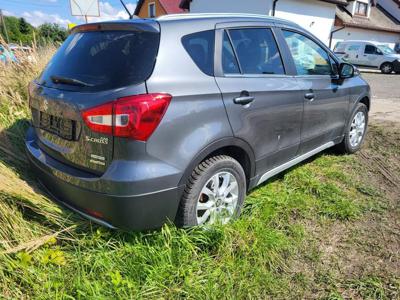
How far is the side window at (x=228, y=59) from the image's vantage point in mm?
2707

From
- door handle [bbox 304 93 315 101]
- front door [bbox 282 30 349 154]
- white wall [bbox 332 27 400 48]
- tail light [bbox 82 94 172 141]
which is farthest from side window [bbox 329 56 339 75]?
white wall [bbox 332 27 400 48]

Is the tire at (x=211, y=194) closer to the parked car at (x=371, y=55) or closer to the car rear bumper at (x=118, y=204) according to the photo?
the car rear bumper at (x=118, y=204)

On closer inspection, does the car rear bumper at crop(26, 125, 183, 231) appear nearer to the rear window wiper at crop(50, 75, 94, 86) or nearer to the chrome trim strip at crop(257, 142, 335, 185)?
the rear window wiper at crop(50, 75, 94, 86)

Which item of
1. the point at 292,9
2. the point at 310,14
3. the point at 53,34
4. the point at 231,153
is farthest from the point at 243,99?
the point at 310,14

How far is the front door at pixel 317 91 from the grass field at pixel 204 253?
0.88 meters

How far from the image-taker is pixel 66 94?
2.40 metres

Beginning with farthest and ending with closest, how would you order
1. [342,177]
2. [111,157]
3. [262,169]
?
[342,177] → [262,169] → [111,157]

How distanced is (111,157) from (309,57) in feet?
8.55

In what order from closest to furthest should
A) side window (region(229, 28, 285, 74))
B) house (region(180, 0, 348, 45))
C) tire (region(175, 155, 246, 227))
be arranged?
tire (region(175, 155, 246, 227)) → side window (region(229, 28, 285, 74)) → house (region(180, 0, 348, 45))

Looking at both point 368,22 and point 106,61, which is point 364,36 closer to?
point 368,22

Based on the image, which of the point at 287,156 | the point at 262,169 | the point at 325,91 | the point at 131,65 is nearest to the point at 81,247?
the point at 131,65

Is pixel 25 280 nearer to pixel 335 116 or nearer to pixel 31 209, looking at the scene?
pixel 31 209

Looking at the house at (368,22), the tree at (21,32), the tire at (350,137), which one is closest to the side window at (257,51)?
the tire at (350,137)

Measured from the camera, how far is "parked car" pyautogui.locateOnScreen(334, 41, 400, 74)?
2088 cm
